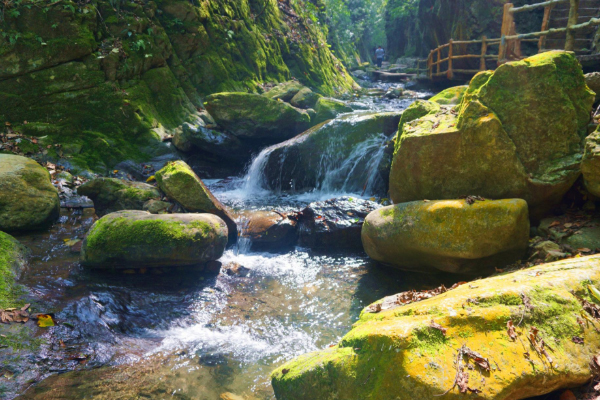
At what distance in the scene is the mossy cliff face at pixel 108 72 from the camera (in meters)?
8.62

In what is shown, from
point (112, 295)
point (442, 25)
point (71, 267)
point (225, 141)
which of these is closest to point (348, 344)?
point (112, 295)

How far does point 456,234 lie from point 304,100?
10.1 metres

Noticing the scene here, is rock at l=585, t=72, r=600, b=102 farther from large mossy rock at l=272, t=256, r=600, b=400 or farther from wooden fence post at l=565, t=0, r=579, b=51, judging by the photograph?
wooden fence post at l=565, t=0, r=579, b=51

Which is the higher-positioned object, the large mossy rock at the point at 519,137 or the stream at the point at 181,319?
the large mossy rock at the point at 519,137

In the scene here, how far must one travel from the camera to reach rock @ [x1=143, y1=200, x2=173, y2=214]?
21.7 ft

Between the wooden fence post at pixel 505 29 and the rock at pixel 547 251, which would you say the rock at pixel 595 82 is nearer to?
the rock at pixel 547 251

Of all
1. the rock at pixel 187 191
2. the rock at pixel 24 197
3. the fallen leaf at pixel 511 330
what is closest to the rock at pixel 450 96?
the rock at pixel 187 191

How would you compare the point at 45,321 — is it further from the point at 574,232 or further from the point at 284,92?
the point at 284,92

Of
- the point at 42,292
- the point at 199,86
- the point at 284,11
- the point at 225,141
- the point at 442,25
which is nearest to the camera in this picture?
the point at 42,292

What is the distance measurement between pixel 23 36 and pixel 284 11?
14.8m

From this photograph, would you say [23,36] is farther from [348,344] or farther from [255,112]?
[348,344]

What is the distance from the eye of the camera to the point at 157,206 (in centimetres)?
668

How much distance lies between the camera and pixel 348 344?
Answer: 9.01 ft

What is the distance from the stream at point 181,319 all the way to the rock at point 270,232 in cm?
21
